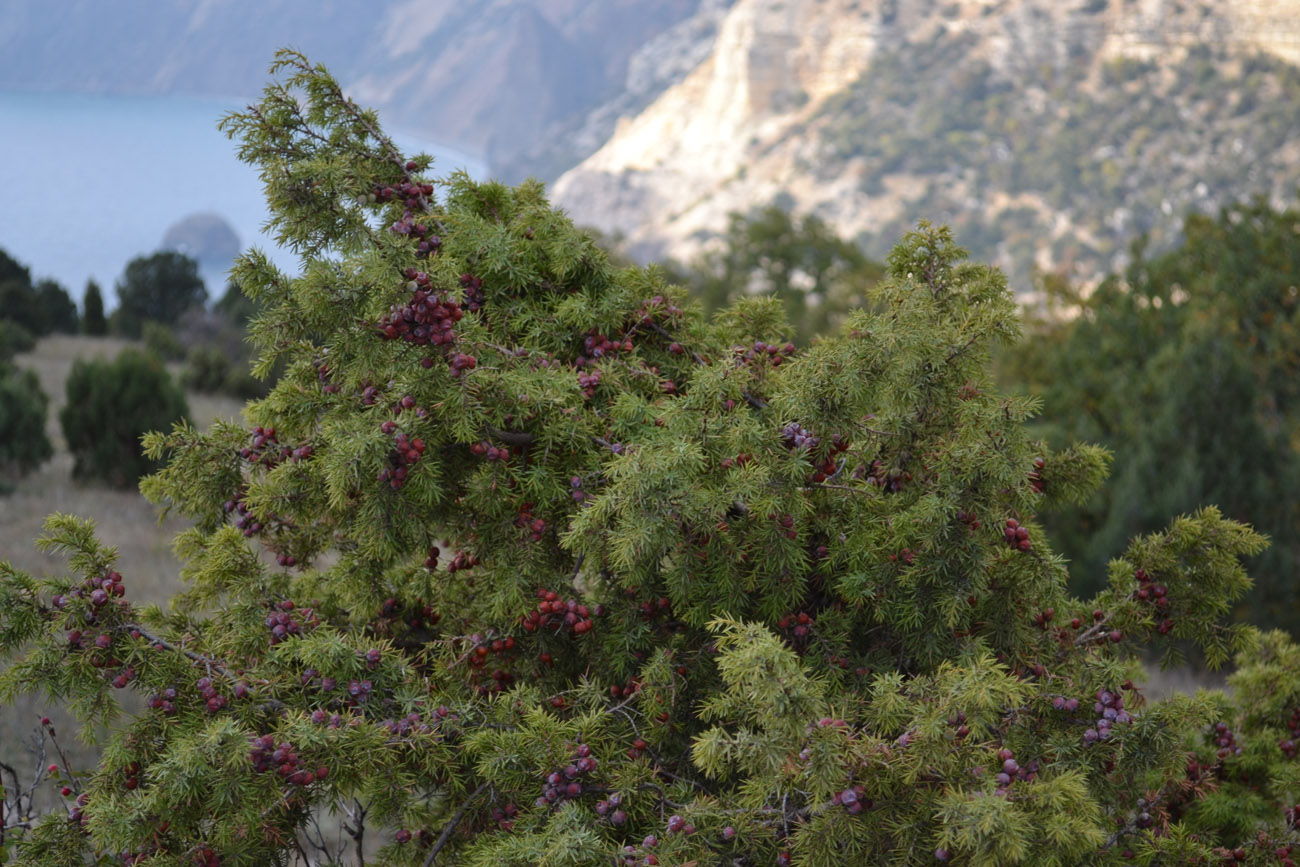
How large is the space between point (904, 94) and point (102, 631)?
113857 mm

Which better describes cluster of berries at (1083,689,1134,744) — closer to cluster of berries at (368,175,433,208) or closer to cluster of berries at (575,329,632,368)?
cluster of berries at (575,329,632,368)

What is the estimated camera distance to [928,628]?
2.16 m

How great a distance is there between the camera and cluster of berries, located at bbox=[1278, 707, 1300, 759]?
2883 mm

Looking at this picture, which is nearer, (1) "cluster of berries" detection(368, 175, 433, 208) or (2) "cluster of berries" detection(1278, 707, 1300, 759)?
(1) "cluster of berries" detection(368, 175, 433, 208)

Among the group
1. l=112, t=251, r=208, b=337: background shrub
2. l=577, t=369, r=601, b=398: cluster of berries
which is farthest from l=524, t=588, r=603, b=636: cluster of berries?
l=112, t=251, r=208, b=337: background shrub

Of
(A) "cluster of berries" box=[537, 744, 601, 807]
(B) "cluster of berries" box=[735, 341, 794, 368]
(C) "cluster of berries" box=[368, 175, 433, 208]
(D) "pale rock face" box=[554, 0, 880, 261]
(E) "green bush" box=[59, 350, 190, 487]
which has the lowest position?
(A) "cluster of berries" box=[537, 744, 601, 807]

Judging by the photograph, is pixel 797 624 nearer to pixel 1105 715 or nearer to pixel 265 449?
pixel 1105 715

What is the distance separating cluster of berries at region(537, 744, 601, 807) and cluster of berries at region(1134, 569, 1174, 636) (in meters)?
1.71

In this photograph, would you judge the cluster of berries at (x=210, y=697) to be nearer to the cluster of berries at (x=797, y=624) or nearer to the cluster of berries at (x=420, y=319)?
the cluster of berries at (x=420, y=319)

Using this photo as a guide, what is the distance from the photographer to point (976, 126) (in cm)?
9525

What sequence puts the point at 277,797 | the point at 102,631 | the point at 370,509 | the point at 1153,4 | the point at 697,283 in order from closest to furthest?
the point at 277,797 → the point at 102,631 → the point at 370,509 → the point at 697,283 → the point at 1153,4

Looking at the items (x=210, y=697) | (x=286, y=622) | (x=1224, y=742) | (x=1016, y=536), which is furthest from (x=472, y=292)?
(x=1224, y=742)

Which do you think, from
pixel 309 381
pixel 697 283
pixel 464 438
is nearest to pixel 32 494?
pixel 309 381

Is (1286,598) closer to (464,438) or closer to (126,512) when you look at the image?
(464,438)
